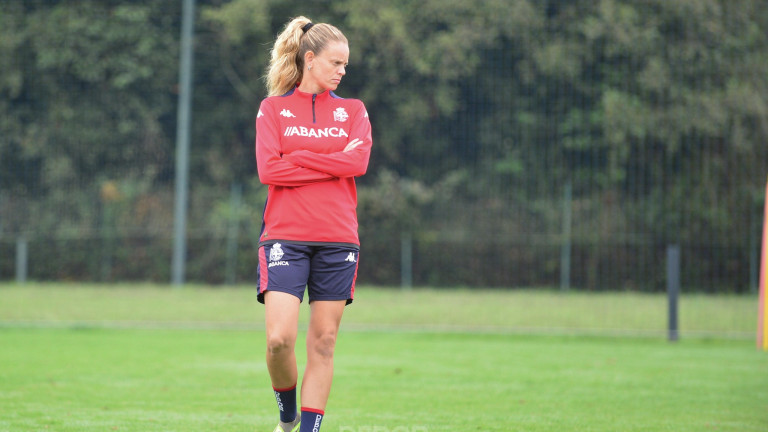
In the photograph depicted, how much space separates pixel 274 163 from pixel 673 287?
7.09 metres

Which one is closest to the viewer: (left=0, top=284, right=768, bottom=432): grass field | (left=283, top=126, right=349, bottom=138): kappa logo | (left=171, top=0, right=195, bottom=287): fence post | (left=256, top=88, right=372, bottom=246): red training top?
(left=256, top=88, right=372, bottom=246): red training top

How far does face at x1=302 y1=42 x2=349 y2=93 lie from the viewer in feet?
12.7

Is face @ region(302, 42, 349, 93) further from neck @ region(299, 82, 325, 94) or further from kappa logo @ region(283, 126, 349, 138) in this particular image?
kappa logo @ region(283, 126, 349, 138)

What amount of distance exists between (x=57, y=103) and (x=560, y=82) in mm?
6252

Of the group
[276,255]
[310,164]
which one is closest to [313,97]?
[310,164]

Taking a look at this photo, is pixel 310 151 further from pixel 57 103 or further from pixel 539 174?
pixel 57 103

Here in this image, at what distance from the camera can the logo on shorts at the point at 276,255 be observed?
12.2 ft

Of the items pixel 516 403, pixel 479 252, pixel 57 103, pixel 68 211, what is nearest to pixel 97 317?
pixel 68 211

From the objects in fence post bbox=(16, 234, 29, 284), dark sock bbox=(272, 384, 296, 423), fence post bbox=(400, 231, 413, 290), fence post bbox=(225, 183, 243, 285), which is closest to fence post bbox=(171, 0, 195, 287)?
fence post bbox=(225, 183, 243, 285)

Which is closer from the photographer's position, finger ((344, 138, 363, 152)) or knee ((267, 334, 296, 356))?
knee ((267, 334, 296, 356))

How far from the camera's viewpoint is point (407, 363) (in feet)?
24.8

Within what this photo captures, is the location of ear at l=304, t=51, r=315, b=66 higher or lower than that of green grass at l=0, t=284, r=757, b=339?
higher

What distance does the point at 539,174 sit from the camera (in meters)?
11.7

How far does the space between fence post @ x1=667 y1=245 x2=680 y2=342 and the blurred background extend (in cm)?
109
